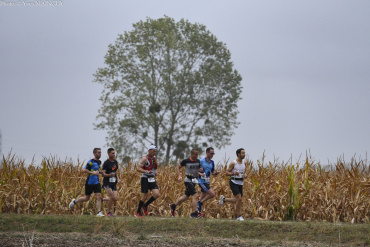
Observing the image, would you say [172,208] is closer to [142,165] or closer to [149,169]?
[149,169]

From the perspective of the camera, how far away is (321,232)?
15.7 meters

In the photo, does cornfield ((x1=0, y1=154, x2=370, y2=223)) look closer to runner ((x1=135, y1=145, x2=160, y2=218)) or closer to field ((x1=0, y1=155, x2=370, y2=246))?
field ((x1=0, y1=155, x2=370, y2=246))

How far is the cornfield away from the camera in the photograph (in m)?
18.9

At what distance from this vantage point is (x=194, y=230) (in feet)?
52.2

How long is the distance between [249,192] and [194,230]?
4.15 meters

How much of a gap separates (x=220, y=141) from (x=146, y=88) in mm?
7960

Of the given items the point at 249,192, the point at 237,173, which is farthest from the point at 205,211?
the point at 237,173

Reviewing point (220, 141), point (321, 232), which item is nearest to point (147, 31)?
point (220, 141)

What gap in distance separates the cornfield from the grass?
2351 mm

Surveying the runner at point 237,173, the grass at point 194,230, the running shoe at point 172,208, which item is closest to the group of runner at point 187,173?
the runner at point 237,173

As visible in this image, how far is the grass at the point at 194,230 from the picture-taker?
14.7 metres

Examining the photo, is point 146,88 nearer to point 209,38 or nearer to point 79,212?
point 209,38

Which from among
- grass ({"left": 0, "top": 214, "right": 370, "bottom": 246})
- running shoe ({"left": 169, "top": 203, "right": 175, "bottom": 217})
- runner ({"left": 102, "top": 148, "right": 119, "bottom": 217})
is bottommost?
grass ({"left": 0, "top": 214, "right": 370, "bottom": 246})

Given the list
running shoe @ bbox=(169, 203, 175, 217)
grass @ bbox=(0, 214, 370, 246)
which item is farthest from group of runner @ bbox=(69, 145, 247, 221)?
running shoe @ bbox=(169, 203, 175, 217)
